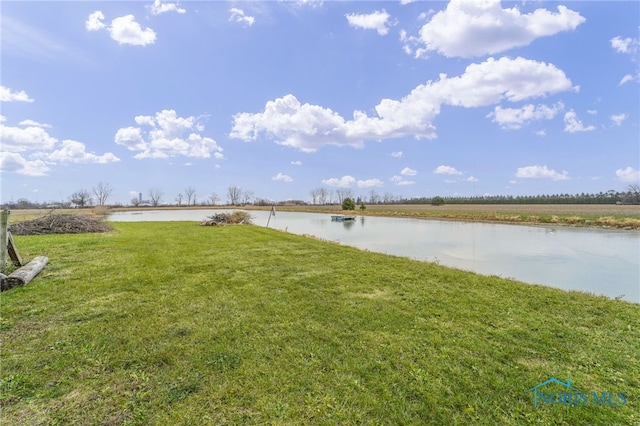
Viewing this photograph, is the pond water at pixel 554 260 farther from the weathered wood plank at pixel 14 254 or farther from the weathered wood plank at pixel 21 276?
the weathered wood plank at pixel 14 254

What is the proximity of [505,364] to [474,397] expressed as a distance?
0.63m

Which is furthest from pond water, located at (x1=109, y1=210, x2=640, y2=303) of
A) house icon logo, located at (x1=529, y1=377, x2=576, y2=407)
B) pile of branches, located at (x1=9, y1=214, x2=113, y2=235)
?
pile of branches, located at (x1=9, y1=214, x2=113, y2=235)

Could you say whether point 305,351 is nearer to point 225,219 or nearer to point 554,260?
point 554,260

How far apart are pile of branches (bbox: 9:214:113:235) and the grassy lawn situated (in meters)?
8.08

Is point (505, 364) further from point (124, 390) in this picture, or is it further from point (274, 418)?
point (124, 390)

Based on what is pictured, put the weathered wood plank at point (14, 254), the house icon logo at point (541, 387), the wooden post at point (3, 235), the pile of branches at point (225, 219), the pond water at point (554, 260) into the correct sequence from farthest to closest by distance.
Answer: the pile of branches at point (225, 219), the pond water at point (554, 260), the weathered wood plank at point (14, 254), the wooden post at point (3, 235), the house icon logo at point (541, 387)

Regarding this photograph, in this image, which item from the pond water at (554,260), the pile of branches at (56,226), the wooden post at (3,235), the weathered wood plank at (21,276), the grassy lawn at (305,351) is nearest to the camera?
the grassy lawn at (305,351)

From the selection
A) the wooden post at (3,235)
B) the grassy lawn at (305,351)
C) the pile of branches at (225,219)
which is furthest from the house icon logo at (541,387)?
the pile of branches at (225,219)

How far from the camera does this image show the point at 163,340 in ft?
9.34

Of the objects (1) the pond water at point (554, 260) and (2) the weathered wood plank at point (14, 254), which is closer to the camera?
(2) the weathered wood plank at point (14, 254)

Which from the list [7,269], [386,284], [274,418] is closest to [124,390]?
[274,418]

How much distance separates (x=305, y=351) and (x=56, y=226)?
13.4 m

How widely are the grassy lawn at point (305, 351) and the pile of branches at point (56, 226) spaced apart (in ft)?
26.5

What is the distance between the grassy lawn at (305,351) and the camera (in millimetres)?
1934
